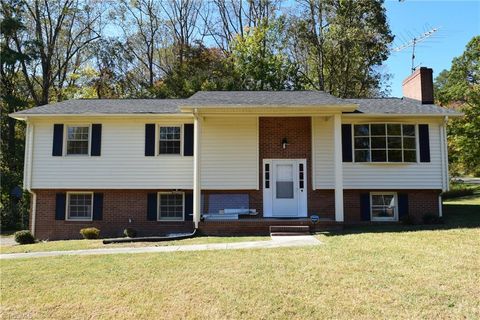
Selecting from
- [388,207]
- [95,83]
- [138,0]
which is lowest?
[388,207]

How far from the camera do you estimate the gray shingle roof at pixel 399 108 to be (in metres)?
14.1

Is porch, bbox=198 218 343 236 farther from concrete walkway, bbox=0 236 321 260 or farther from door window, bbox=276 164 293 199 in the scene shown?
door window, bbox=276 164 293 199

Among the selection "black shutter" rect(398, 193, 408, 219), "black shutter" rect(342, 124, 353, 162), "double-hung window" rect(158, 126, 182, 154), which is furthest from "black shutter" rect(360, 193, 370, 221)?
"double-hung window" rect(158, 126, 182, 154)

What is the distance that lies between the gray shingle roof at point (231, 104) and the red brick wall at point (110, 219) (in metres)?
3.10

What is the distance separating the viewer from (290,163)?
47.3ft

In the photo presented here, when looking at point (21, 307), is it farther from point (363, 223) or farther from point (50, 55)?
point (50, 55)

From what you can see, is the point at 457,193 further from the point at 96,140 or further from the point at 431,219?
the point at 96,140

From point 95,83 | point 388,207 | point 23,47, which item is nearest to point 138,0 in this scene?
point 95,83

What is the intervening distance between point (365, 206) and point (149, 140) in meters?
8.45

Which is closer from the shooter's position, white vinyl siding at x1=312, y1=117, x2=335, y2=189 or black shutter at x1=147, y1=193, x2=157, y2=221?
white vinyl siding at x1=312, y1=117, x2=335, y2=189

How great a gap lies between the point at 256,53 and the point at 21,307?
23.7 meters

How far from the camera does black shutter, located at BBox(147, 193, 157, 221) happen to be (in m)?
14.7

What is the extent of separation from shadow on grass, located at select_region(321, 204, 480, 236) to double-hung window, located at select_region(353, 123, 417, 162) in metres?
2.52

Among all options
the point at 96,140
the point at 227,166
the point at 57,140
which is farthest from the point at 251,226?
the point at 57,140
